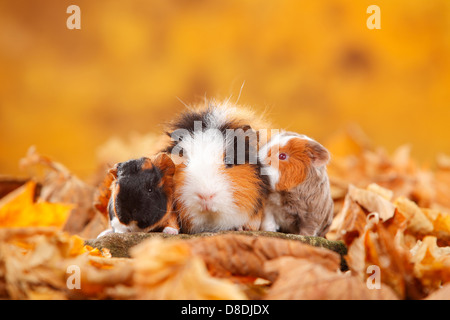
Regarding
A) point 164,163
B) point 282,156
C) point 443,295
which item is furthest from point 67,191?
point 443,295

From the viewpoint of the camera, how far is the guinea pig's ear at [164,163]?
1.15 metres

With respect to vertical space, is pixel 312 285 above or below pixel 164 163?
below

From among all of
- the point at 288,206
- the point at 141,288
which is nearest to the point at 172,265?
the point at 141,288

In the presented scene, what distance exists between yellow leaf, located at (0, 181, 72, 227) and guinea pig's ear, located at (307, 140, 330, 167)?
855 millimetres

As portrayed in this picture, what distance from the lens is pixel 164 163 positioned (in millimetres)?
1155

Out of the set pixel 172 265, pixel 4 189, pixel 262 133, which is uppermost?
pixel 262 133

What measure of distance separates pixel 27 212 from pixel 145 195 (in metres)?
0.51

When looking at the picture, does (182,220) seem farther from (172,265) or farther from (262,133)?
(172,265)

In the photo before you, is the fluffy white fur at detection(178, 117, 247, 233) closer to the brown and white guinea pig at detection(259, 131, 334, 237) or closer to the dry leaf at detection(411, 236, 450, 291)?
the brown and white guinea pig at detection(259, 131, 334, 237)

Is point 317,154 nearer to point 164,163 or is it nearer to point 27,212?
point 164,163

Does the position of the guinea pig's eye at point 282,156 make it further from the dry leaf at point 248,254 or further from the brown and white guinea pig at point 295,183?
the dry leaf at point 248,254

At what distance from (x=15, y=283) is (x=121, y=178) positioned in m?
0.41

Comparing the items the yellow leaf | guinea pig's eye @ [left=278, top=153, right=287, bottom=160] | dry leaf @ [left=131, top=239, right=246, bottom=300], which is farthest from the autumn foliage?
the yellow leaf

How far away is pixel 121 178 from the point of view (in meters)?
1.12
